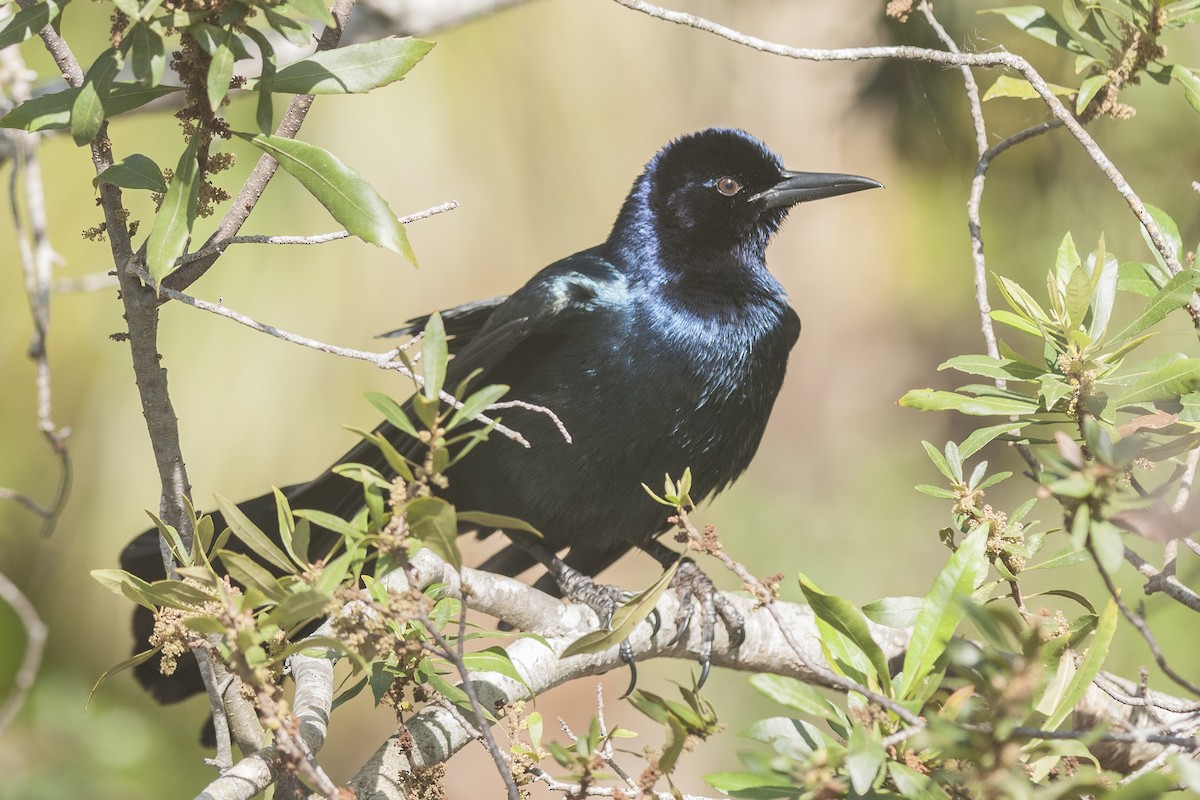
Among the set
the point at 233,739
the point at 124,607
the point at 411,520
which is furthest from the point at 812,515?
the point at 411,520

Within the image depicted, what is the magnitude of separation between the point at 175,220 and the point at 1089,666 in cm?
119

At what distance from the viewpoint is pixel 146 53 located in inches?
51.4

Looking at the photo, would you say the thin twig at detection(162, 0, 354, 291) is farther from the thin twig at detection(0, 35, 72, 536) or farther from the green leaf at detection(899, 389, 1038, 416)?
the thin twig at detection(0, 35, 72, 536)

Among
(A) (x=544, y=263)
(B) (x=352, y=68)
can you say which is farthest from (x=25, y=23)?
(A) (x=544, y=263)

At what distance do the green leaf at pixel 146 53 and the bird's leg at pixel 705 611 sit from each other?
168 cm

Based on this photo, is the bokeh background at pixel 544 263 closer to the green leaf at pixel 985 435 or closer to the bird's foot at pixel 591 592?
the bird's foot at pixel 591 592

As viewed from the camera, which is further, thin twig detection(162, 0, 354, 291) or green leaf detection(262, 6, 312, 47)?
thin twig detection(162, 0, 354, 291)

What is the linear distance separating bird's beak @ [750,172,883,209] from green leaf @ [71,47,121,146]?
2217 millimetres

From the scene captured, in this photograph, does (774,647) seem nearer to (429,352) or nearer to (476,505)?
(476,505)

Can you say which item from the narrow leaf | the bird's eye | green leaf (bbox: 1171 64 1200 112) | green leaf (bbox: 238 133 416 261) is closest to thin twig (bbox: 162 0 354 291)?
green leaf (bbox: 238 133 416 261)

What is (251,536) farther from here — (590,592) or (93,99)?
(590,592)

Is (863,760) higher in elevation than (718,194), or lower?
lower

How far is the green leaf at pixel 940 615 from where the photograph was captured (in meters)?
1.26

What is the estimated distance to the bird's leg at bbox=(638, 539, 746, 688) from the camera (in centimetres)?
267
